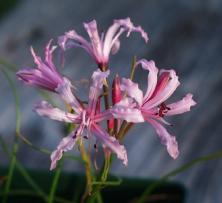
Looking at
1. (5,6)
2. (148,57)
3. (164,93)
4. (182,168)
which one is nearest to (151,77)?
(164,93)

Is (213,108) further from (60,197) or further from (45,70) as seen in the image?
(45,70)

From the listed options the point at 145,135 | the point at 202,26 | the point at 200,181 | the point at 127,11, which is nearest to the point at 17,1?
the point at 127,11

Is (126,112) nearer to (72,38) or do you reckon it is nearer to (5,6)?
(72,38)

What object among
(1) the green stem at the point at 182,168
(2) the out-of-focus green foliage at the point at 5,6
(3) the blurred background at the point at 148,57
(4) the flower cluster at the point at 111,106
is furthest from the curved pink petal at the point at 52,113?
(2) the out-of-focus green foliage at the point at 5,6

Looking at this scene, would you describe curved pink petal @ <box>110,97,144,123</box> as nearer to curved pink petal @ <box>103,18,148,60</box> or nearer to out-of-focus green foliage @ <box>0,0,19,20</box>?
curved pink petal @ <box>103,18,148,60</box>

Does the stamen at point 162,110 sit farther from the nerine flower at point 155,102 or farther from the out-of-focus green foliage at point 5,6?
the out-of-focus green foliage at point 5,6

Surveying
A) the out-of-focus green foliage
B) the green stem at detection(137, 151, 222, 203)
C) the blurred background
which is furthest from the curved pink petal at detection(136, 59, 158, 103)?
the out-of-focus green foliage

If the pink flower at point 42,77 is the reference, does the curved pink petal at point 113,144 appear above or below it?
below
